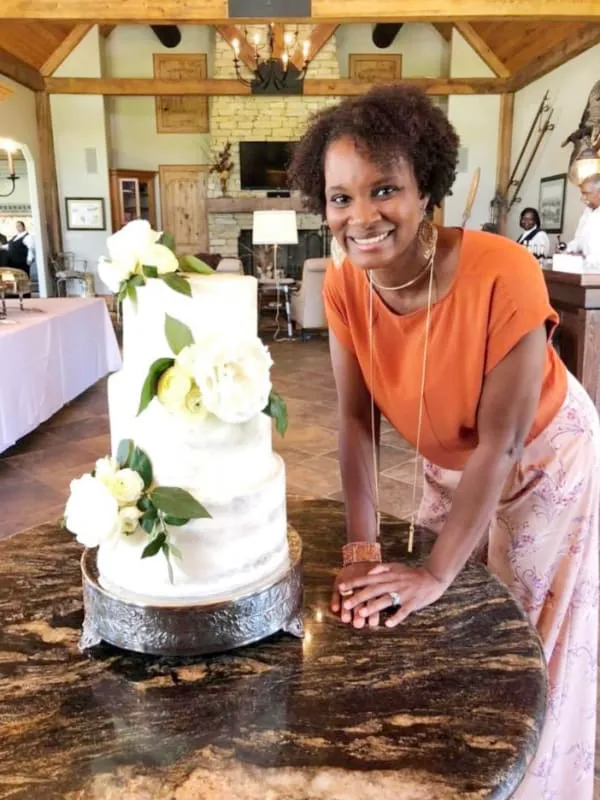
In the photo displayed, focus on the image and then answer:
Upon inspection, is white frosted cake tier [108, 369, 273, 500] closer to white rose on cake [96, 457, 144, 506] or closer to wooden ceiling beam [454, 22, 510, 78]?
white rose on cake [96, 457, 144, 506]

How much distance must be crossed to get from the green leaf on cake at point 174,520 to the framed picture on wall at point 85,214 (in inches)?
418

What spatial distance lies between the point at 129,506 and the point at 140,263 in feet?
0.84

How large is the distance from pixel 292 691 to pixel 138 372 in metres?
0.39

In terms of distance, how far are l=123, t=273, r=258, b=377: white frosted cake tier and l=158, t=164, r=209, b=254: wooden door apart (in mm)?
10833

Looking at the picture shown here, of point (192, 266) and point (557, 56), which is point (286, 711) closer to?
point (192, 266)

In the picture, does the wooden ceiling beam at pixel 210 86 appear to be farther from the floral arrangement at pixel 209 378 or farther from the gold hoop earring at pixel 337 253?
Answer: the floral arrangement at pixel 209 378

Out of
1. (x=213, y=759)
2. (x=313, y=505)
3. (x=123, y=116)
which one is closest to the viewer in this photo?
(x=213, y=759)

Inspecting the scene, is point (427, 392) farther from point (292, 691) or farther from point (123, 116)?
point (123, 116)

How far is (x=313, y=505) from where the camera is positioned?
1290mm

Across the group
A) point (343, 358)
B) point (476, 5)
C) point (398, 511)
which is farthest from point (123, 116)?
point (343, 358)

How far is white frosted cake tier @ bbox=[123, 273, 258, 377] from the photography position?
Answer: 72 cm

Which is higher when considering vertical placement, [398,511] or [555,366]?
[555,366]

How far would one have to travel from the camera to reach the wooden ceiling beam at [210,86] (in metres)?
10.1

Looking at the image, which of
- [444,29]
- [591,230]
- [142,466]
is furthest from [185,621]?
[444,29]
